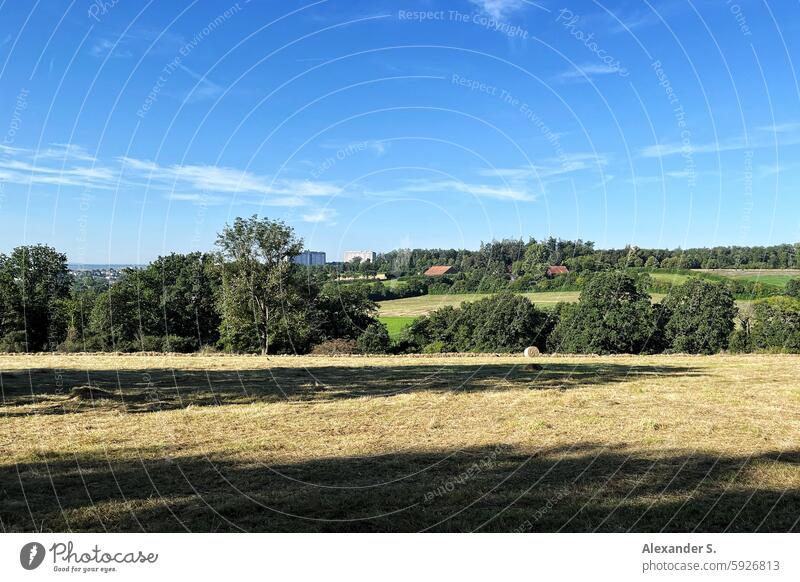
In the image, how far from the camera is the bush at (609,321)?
2136 inches

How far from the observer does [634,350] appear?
193 ft

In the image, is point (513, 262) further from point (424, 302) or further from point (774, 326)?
point (774, 326)

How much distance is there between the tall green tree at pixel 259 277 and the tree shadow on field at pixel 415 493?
3936cm

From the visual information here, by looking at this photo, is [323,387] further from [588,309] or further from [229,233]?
[588,309]

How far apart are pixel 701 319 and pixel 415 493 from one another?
2358 inches

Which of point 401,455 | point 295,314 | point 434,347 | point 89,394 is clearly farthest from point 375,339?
point 401,455

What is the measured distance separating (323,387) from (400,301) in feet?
87.8

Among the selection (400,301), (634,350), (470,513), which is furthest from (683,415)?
(634,350)

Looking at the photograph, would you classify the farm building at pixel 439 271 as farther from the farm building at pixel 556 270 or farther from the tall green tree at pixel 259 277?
the tall green tree at pixel 259 277

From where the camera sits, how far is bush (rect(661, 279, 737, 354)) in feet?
190

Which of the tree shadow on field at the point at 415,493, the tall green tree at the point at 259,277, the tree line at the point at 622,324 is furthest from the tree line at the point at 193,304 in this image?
the tree shadow on field at the point at 415,493

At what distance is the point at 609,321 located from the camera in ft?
181

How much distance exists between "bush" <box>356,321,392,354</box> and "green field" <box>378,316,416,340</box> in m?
1.15

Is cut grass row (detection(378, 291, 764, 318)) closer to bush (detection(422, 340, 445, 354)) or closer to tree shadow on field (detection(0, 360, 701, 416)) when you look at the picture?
bush (detection(422, 340, 445, 354))
